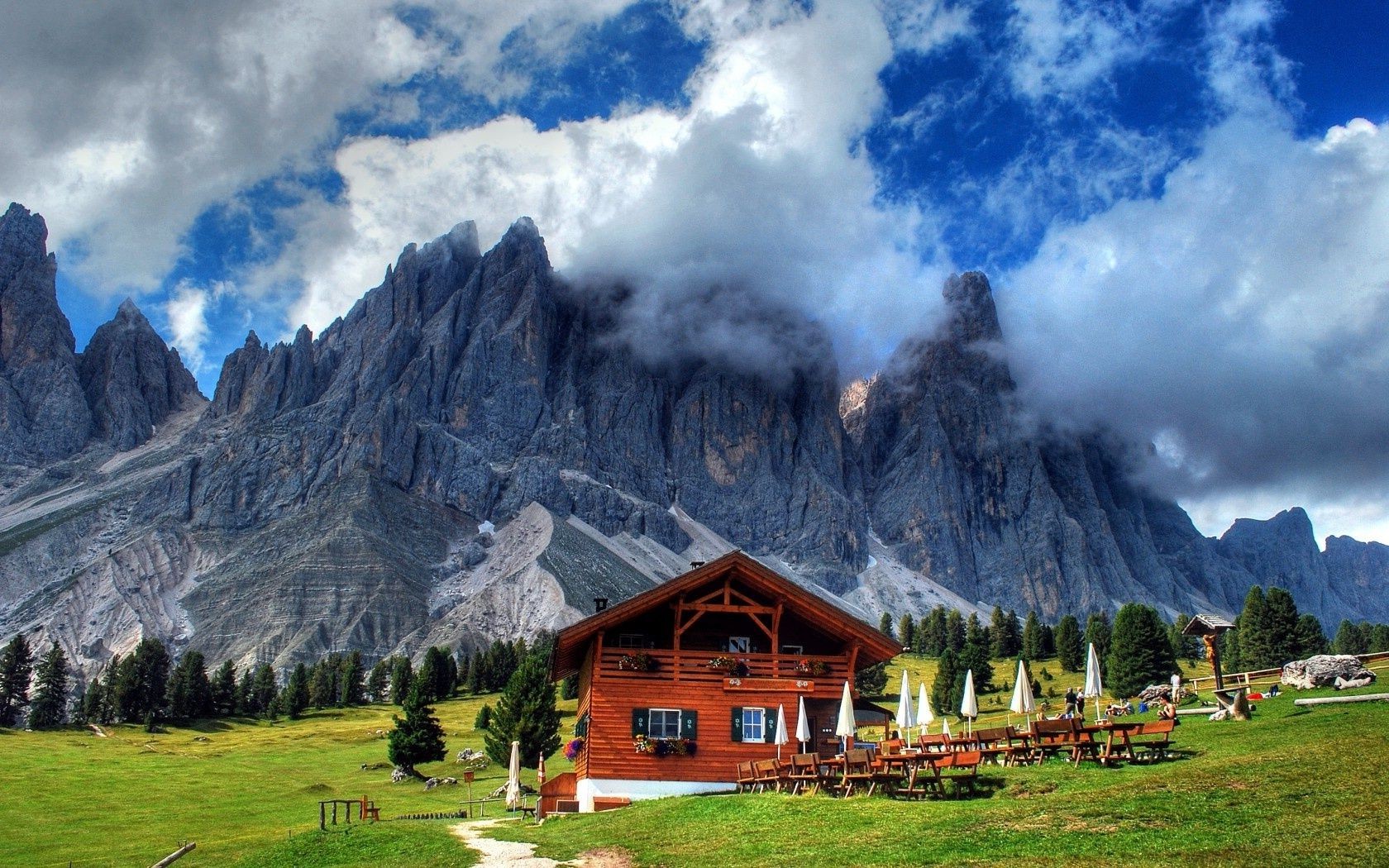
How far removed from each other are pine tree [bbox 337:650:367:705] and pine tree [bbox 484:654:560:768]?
6852cm

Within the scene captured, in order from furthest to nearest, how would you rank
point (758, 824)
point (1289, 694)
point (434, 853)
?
point (1289, 694), point (434, 853), point (758, 824)

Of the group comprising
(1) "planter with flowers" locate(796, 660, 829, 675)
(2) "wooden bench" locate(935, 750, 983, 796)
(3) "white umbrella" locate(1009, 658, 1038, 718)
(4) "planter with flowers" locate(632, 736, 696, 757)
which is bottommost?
(4) "planter with flowers" locate(632, 736, 696, 757)

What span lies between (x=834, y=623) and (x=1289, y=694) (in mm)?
14415

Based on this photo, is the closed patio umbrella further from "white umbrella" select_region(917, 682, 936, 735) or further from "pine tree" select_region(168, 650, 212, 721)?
"pine tree" select_region(168, 650, 212, 721)

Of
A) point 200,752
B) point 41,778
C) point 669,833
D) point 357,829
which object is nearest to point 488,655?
point 200,752

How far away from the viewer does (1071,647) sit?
112 m

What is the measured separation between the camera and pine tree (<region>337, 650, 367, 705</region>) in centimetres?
12594

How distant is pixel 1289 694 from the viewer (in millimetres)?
35625

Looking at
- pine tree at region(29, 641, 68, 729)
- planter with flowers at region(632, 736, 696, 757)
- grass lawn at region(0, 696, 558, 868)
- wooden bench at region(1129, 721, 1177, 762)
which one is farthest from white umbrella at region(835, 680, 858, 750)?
pine tree at region(29, 641, 68, 729)

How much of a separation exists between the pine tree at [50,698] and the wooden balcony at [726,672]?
88.0 metres

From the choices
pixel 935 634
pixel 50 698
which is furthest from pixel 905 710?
pixel 935 634

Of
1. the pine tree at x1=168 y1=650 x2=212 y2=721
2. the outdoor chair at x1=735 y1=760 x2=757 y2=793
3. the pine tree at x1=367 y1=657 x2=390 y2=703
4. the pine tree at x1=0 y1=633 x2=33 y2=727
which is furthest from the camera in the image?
the pine tree at x1=367 y1=657 x2=390 y2=703

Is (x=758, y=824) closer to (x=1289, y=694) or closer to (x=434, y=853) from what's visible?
(x=434, y=853)

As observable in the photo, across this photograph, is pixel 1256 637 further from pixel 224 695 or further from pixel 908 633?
pixel 224 695
